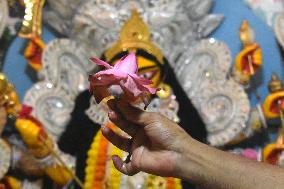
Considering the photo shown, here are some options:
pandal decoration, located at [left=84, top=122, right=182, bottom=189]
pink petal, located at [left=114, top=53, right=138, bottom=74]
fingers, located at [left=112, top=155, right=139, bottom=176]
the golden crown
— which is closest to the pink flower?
pink petal, located at [left=114, top=53, right=138, bottom=74]

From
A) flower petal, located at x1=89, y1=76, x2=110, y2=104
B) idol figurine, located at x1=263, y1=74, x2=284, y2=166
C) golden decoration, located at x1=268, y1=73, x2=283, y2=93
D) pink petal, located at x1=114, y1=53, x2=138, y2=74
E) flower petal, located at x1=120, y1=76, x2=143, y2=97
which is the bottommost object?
idol figurine, located at x1=263, y1=74, x2=284, y2=166

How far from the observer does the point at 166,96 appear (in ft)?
5.52

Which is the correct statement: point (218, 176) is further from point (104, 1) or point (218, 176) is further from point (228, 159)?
point (104, 1)

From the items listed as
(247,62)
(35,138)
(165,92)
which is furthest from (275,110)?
(35,138)

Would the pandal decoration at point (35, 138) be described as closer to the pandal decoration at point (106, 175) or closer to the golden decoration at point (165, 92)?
the pandal decoration at point (106, 175)

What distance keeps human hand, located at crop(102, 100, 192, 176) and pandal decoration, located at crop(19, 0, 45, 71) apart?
101 centimetres

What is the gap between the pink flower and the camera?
0.79 m

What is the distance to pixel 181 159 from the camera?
2.64ft

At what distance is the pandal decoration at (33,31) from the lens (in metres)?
1.76

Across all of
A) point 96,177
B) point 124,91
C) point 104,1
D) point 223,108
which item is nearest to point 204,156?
point 124,91

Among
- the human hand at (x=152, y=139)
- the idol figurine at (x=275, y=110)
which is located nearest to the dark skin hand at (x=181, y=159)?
the human hand at (x=152, y=139)

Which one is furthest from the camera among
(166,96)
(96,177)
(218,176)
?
(166,96)

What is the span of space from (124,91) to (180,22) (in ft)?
3.50

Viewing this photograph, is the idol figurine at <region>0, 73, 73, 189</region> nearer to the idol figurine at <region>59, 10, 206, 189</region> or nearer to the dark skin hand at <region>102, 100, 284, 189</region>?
the idol figurine at <region>59, 10, 206, 189</region>
